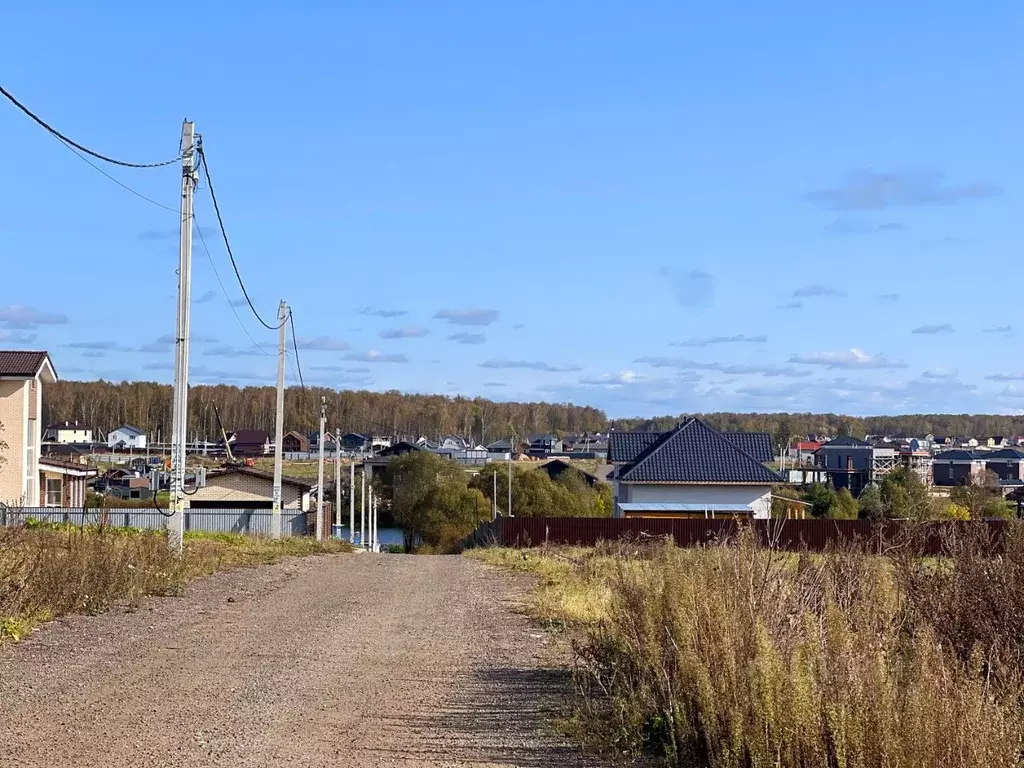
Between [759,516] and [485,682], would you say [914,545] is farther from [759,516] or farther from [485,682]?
[759,516]

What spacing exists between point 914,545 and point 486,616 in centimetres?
616

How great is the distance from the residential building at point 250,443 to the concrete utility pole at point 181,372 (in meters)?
91.8

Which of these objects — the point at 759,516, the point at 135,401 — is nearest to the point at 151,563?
the point at 759,516

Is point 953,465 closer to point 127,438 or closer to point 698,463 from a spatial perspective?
point 698,463

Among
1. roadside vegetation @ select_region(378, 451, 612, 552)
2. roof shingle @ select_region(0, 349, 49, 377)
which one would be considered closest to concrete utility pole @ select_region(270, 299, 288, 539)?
Answer: roof shingle @ select_region(0, 349, 49, 377)

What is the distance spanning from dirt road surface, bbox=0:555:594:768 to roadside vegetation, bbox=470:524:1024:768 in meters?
0.61

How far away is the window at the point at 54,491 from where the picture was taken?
49062 mm

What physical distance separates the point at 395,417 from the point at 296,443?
855 inches

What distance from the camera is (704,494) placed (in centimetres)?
4656

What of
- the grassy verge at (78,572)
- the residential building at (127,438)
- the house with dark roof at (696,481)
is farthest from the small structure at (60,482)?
the residential building at (127,438)

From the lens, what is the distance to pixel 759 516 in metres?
47.0

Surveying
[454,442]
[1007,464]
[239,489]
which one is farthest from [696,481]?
[454,442]

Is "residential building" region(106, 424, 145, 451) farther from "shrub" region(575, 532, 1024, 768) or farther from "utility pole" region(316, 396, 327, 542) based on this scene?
"shrub" region(575, 532, 1024, 768)

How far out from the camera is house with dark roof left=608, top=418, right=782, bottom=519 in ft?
152
